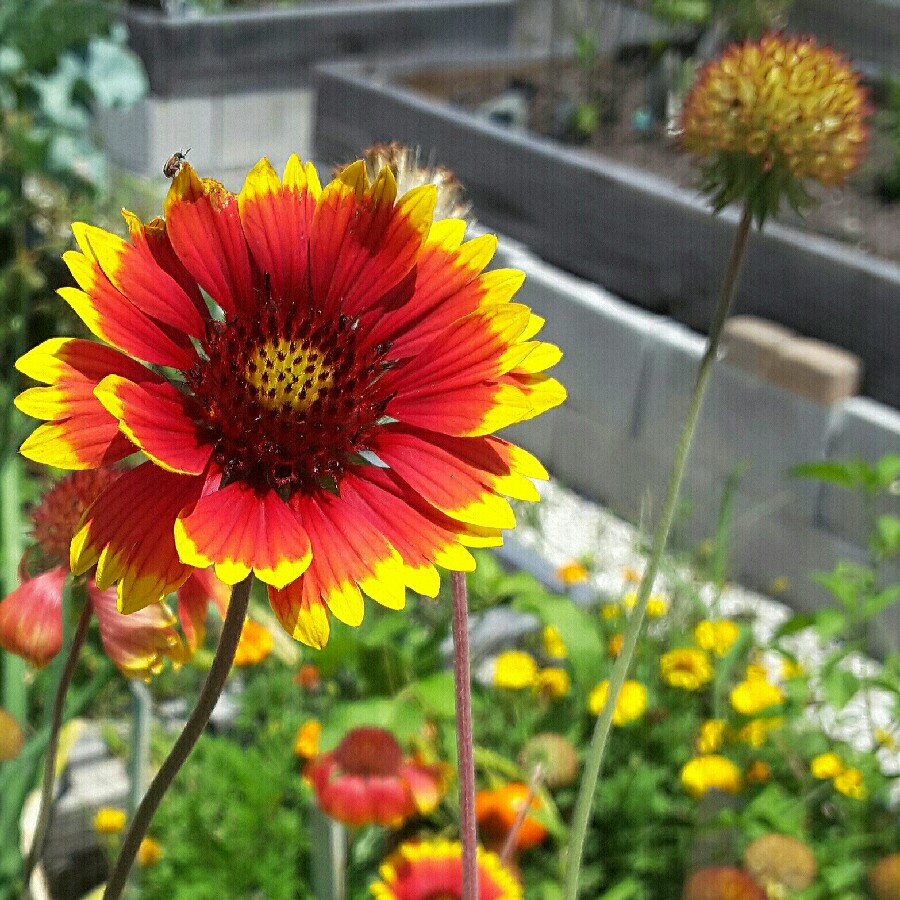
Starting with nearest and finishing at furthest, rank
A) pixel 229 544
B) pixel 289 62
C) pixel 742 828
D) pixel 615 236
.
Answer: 1. pixel 229 544
2. pixel 742 828
3. pixel 615 236
4. pixel 289 62

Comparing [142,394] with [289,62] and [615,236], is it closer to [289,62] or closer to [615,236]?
[615,236]

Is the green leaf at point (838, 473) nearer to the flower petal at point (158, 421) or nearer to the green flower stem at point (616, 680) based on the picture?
the green flower stem at point (616, 680)

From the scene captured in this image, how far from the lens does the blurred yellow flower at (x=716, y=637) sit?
1676mm

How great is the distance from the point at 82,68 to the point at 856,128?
304cm

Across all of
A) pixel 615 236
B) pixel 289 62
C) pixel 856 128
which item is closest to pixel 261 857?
pixel 856 128

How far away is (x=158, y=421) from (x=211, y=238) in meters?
0.09

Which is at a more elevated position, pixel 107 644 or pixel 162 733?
pixel 107 644

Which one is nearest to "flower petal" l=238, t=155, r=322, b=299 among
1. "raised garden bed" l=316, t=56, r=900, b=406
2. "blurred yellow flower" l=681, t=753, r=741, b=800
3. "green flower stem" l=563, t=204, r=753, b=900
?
"green flower stem" l=563, t=204, r=753, b=900

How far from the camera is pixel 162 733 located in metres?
1.76

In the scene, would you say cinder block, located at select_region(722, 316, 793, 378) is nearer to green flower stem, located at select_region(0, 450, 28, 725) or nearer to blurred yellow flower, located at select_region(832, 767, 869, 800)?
blurred yellow flower, located at select_region(832, 767, 869, 800)

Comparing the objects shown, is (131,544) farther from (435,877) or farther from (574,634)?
(574,634)

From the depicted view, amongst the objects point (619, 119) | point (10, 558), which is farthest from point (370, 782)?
point (619, 119)

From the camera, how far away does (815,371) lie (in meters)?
2.70

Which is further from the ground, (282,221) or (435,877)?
(282,221)
